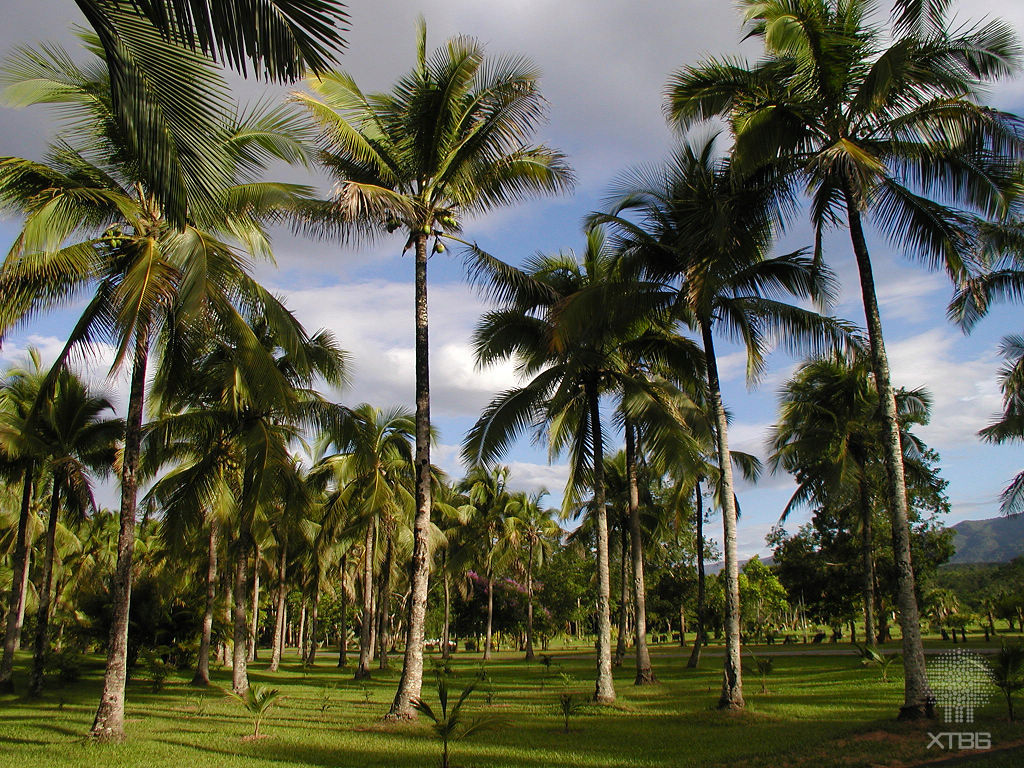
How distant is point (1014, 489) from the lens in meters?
24.2

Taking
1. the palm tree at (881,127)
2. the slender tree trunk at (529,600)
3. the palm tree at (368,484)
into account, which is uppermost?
the palm tree at (881,127)

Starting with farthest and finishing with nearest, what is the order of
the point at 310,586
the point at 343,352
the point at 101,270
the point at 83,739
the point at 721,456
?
the point at 310,586 < the point at 343,352 < the point at 721,456 < the point at 101,270 < the point at 83,739

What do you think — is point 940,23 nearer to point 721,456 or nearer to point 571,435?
point 721,456

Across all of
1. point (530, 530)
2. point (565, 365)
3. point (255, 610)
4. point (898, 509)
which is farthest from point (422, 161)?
point (530, 530)

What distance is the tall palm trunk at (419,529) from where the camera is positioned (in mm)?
12812

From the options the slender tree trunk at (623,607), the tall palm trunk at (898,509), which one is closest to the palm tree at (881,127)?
the tall palm trunk at (898,509)

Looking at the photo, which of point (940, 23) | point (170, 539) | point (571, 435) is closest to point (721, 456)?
point (571, 435)

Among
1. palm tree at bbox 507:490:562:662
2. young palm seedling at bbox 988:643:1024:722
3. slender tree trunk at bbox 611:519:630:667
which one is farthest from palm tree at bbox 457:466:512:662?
young palm seedling at bbox 988:643:1024:722

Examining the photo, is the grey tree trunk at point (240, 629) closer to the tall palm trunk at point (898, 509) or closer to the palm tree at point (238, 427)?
the palm tree at point (238, 427)

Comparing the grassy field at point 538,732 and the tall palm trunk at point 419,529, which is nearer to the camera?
the grassy field at point 538,732

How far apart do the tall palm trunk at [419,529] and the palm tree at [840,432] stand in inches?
674

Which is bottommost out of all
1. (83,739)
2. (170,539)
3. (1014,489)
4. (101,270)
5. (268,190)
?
(83,739)

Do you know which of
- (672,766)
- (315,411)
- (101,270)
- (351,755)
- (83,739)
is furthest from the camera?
(315,411)

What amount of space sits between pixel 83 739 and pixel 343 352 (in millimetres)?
10426
